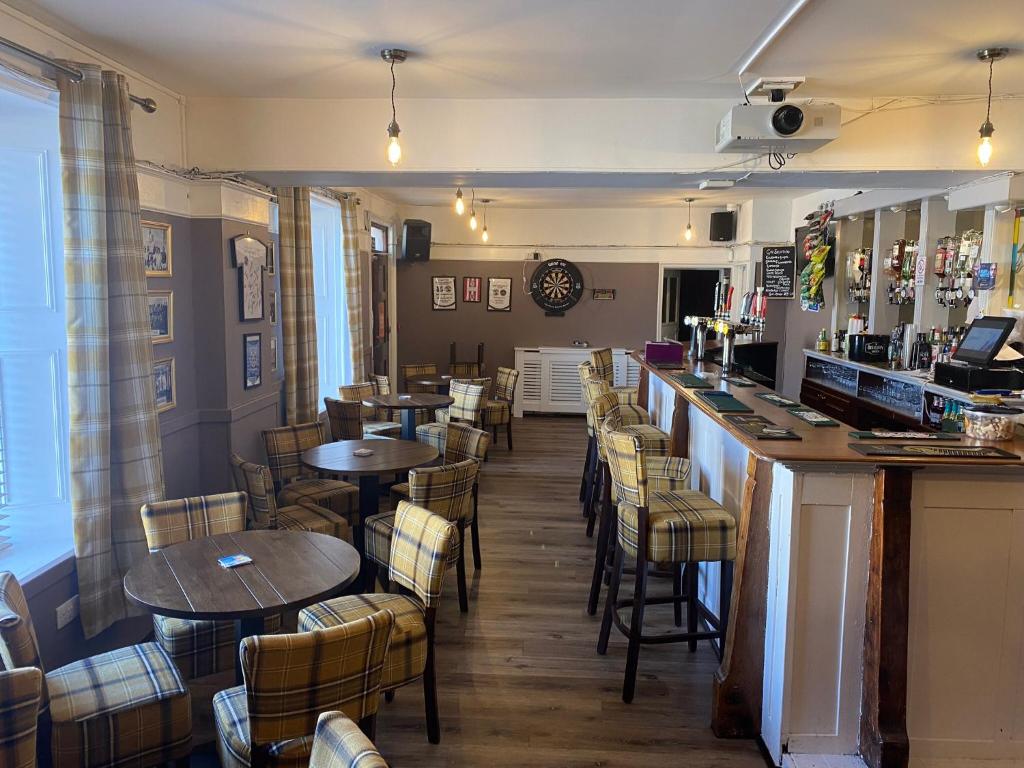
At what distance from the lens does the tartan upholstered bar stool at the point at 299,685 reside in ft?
5.98

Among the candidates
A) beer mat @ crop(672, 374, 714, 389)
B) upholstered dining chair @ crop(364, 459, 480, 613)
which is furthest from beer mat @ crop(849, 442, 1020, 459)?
upholstered dining chair @ crop(364, 459, 480, 613)

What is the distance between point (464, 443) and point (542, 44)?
2285 mm

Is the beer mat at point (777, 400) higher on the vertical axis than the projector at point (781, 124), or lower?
lower

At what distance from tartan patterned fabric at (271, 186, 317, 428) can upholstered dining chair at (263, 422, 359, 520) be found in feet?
2.47

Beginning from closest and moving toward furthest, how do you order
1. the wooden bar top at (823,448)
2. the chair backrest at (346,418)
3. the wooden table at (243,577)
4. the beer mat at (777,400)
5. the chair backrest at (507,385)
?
1. the wooden table at (243,577)
2. the wooden bar top at (823,448)
3. the beer mat at (777,400)
4. the chair backrest at (346,418)
5. the chair backrest at (507,385)

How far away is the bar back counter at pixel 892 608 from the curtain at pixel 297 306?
3.75 meters

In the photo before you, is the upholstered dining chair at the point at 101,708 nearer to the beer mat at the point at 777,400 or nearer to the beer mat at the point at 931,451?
the beer mat at the point at 931,451

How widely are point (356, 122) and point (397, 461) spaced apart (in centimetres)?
202

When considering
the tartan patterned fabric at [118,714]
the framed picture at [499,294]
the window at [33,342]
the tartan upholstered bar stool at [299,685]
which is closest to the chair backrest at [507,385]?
the framed picture at [499,294]

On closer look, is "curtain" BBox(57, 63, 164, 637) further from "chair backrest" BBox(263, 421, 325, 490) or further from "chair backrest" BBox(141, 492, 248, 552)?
"chair backrest" BBox(263, 421, 325, 490)

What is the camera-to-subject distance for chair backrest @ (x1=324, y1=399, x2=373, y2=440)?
18.2ft

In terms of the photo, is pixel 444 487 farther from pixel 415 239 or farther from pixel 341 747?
pixel 415 239

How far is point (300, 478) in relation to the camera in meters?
4.80

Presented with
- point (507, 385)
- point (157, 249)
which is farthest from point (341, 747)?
point (507, 385)
